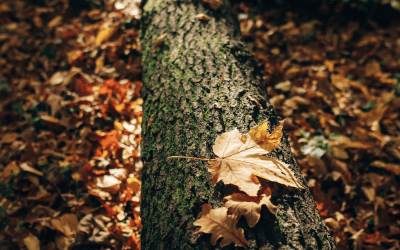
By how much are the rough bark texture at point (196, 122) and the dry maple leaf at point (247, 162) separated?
0.25 ft

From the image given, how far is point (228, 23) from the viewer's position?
72.6 inches

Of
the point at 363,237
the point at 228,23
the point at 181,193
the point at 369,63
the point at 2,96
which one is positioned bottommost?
the point at 363,237

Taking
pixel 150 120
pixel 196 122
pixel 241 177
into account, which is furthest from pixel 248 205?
pixel 150 120

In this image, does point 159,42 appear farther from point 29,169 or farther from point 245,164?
point 29,169

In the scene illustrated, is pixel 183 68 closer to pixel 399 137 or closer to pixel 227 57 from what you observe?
pixel 227 57

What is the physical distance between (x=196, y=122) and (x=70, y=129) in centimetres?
137

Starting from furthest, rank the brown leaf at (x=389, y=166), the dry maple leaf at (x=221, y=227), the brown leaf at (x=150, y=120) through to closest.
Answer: the brown leaf at (x=389, y=166) < the brown leaf at (x=150, y=120) < the dry maple leaf at (x=221, y=227)

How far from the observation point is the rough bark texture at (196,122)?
3.06ft

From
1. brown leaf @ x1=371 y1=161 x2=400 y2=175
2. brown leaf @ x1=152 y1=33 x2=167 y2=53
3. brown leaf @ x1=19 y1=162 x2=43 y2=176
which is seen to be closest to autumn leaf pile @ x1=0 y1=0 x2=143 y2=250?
brown leaf @ x1=19 y1=162 x2=43 y2=176

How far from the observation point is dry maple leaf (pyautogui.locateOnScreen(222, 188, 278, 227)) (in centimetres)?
87

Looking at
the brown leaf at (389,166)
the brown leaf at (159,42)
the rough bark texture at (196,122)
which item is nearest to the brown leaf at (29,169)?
the rough bark texture at (196,122)

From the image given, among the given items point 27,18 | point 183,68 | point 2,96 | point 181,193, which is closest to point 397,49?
point 183,68

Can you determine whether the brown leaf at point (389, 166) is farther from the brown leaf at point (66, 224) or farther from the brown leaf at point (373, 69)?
the brown leaf at point (66, 224)

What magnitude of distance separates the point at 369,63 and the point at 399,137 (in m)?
0.97
